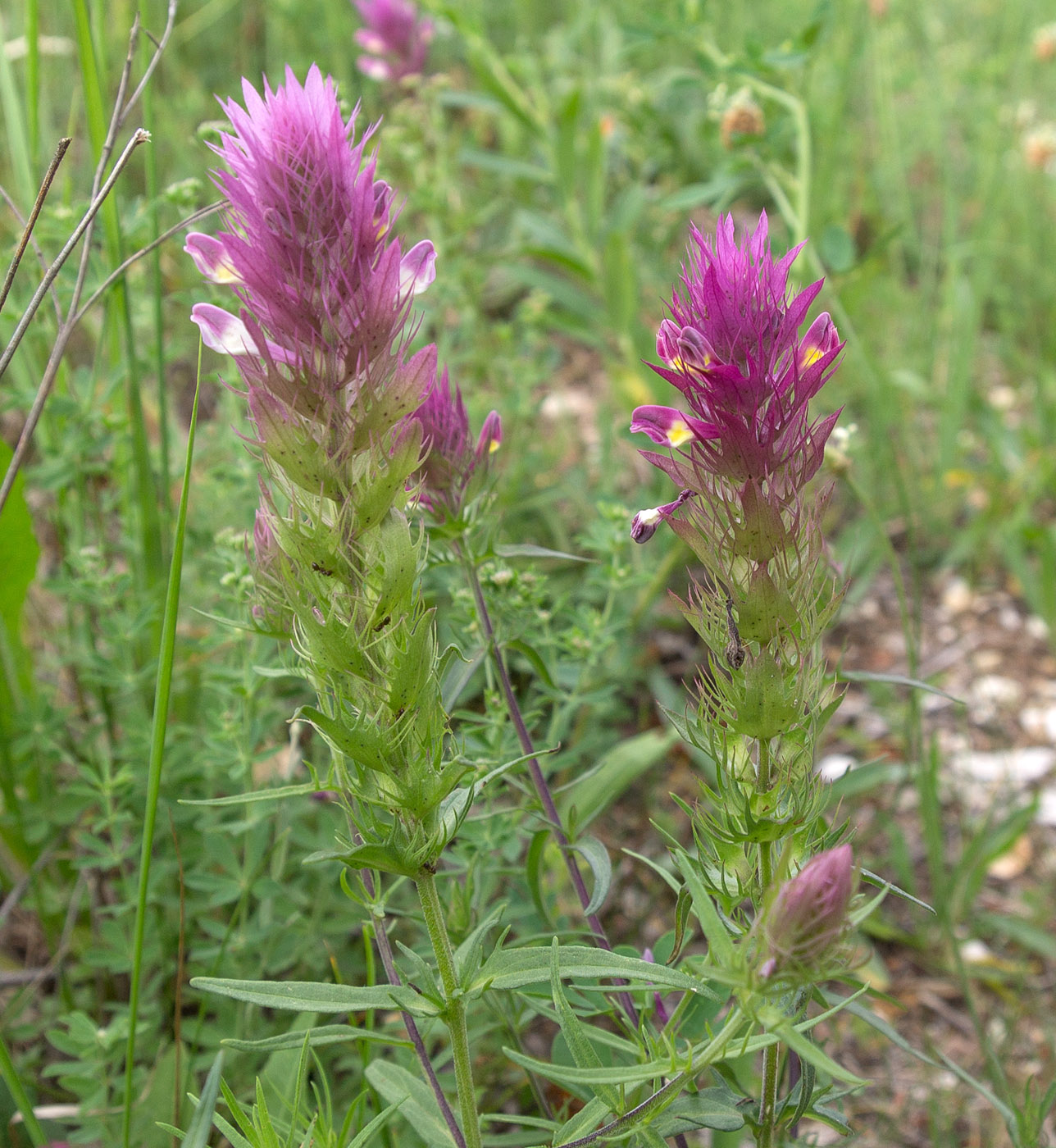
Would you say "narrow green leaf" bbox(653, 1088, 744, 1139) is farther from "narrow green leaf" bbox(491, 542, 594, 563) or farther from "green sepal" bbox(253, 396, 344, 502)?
"green sepal" bbox(253, 396, 344, 502)

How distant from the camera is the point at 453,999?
3.42ft

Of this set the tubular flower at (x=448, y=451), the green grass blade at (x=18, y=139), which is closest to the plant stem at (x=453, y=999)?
the tubular flower at (x=448, y=451)

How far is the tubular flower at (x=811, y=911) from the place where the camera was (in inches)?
33.5

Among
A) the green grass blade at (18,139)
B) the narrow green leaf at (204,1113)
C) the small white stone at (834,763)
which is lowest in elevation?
the small white stone at (834,763)

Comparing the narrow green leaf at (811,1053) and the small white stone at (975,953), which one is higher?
the narrow green leaf at (811,1053)

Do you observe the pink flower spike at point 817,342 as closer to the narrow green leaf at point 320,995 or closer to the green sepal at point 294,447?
the green sepal at point 294,447

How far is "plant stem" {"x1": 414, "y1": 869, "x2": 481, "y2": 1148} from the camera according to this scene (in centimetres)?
104

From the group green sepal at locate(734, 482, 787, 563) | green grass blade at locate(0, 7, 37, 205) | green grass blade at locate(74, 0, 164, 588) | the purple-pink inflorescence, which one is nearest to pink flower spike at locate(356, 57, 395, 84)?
the purple-pink inflorescence

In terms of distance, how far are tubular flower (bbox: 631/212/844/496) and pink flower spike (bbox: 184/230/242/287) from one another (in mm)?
401

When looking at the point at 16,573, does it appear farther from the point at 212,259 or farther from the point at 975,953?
the point at 975,953

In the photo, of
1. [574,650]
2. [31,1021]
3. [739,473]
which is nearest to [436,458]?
[739,473]

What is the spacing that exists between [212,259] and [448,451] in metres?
0.37

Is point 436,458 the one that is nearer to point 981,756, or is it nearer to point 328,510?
point 328,510

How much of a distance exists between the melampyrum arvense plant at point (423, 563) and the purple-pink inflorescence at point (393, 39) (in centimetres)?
256
